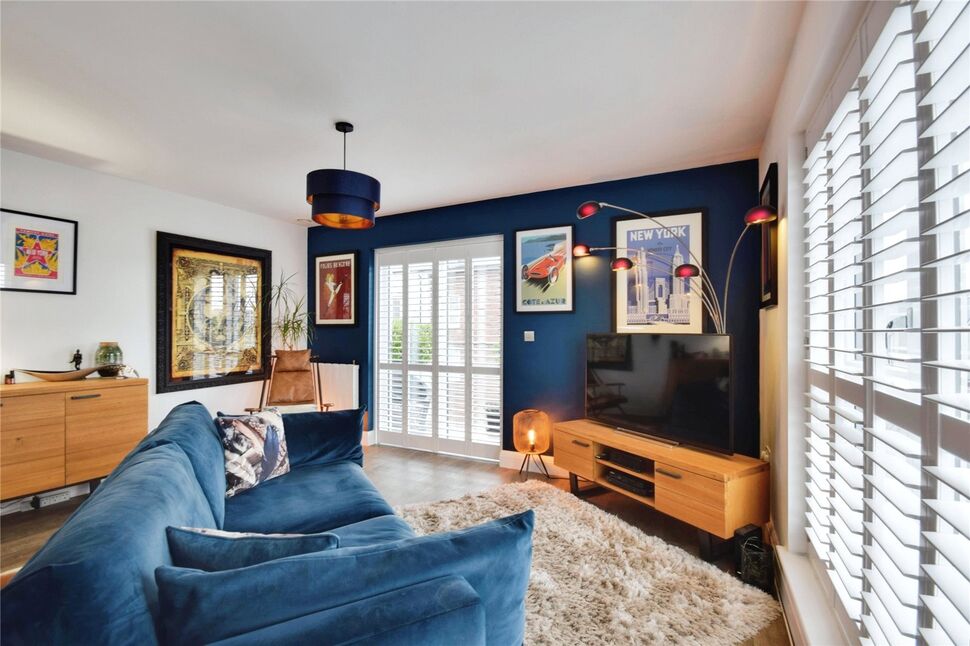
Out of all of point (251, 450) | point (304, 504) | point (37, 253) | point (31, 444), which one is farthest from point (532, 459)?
point (37, 253)

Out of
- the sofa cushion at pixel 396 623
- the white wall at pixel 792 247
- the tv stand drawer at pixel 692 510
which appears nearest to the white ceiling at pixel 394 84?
the white wall at pixel 792 247

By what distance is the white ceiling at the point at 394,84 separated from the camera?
1726 millimetres

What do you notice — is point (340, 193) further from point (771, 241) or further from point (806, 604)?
point (806, 604)

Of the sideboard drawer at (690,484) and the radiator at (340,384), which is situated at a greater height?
the radiator at (340,384)

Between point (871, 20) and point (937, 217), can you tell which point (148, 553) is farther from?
point (871, 20)

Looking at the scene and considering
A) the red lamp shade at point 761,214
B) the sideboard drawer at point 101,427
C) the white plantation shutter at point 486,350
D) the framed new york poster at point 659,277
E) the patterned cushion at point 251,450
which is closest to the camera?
the red lamp shade at point 761,214

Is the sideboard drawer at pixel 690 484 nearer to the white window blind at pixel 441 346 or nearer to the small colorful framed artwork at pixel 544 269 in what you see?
the small colorful framed artwork at pixel 544 269

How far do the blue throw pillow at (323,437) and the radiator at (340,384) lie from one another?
2.12m

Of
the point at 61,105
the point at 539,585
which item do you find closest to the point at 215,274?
the point at 61,105

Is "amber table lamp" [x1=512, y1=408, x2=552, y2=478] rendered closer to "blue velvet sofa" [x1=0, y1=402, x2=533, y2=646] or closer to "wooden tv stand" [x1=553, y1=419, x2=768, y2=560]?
"wooden tv stand" [x1=553, y1=419, x2=768, y2=560]

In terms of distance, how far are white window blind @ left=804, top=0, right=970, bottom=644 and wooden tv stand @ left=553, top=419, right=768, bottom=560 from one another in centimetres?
71

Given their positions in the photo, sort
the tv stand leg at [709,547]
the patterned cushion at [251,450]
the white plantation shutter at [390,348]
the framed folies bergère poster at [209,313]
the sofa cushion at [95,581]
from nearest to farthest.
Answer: the sofa cushion at [95,581], the patterned cushion at [251,450], the tv stand leg at [709,547], the framed folies bergère poster at [209,313], the white plantation shutter at [390,348]

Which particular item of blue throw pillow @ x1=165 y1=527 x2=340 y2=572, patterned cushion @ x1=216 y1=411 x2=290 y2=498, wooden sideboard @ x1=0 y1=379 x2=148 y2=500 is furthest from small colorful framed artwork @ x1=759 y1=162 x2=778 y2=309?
wooden sideboard @ x1=0 y1=379 x2=148 y2=500

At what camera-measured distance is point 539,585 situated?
2.12 meters
